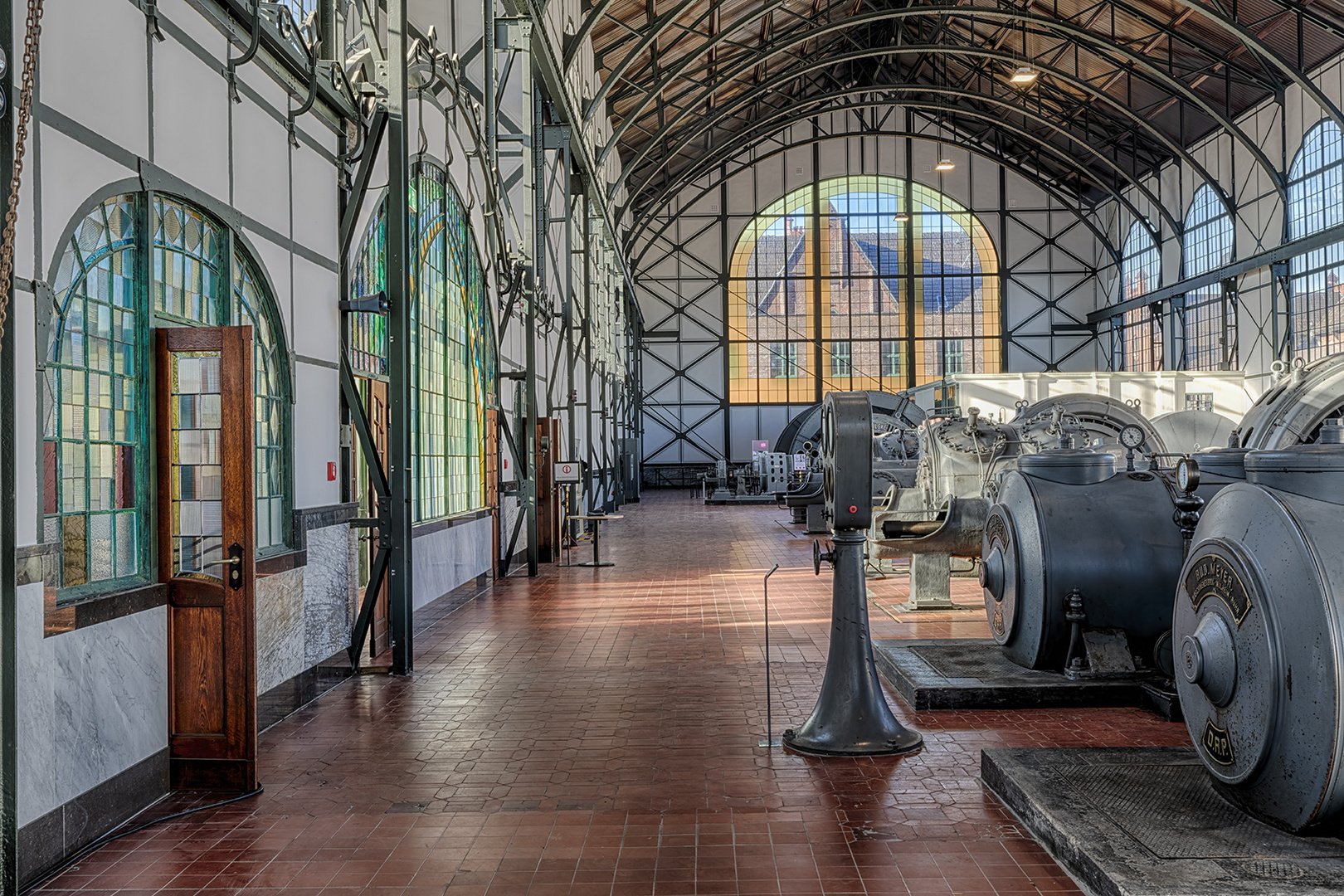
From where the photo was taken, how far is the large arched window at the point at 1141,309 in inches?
1329

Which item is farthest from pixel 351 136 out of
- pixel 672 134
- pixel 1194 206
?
pixel 1194 206

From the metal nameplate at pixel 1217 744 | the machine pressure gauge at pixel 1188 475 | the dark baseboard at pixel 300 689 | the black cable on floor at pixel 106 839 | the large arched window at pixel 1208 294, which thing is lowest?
the black cable on floor at pixel 106 839

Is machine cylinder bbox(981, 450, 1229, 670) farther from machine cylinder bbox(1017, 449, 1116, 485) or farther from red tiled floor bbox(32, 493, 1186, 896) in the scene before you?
red tiled floor bbox(32, 493, 1186, 896)

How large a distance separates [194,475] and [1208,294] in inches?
1222

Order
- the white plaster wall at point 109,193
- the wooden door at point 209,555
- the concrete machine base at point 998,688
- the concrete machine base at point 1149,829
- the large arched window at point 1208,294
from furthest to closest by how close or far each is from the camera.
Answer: the large arched window at point 1208,294 → the concrete machine base at point 998,688 → the wooden door at point 209,555 → the white plaster wall at point 109,193 → the concrete machine base at point 1149,829

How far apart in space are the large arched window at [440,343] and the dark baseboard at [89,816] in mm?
4453

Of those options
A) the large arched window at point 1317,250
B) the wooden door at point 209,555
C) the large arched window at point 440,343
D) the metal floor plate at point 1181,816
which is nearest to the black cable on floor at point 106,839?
the wooden door at point 209,555

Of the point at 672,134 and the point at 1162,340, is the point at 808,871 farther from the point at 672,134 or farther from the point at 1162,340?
the point at 1162,340

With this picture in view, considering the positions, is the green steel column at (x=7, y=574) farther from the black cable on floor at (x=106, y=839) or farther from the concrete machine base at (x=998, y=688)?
the concrete machine base at (x=998, y=688)

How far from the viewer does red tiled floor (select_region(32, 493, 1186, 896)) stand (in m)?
4.06

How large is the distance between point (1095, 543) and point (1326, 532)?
2911 mm

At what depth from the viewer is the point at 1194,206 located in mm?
30859

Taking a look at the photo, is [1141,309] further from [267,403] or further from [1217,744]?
[1217,744]

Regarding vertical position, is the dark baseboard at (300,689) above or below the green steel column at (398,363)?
below
